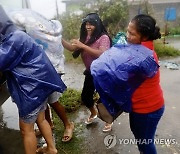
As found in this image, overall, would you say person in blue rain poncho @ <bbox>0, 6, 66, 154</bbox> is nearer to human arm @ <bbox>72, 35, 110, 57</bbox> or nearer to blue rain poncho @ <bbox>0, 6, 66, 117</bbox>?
blue rain poncho @ <bbox>0, 6, 66, 117</bbox>

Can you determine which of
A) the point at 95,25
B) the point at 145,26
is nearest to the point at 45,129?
the point at 95,25

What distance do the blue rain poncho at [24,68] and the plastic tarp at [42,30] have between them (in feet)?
1.03

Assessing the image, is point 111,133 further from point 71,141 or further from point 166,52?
point 166,52

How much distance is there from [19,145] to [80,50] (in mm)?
1452

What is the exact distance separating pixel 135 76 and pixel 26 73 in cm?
→ 98

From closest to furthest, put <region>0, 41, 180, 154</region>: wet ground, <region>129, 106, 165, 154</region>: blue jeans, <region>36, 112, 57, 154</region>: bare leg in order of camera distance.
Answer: <region>129, 106, 165, 154</region>: blue jeans, <region>36, 112, 57, 154</region>: bare leg, <region>0, 41, 180, 154</region>: wet ground

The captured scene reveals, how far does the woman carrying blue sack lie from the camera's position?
2195mm

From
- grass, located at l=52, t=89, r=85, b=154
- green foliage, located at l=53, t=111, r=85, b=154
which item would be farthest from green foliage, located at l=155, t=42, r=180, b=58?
green foliage, located at l=53, t=111, r=85, b=154

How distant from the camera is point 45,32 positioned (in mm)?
2932

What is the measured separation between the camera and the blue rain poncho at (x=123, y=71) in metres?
2.18

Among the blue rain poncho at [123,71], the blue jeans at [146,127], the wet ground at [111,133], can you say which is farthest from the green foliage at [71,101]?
the blue rain poncho at [123,71]

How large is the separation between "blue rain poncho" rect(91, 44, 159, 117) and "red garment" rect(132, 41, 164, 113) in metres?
0.05

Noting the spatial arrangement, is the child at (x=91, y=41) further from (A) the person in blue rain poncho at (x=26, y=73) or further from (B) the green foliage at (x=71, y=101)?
(B) the green foliage at (x=71, y=101)

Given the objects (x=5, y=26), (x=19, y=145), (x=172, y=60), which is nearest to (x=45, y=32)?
(x=5, y=26)
